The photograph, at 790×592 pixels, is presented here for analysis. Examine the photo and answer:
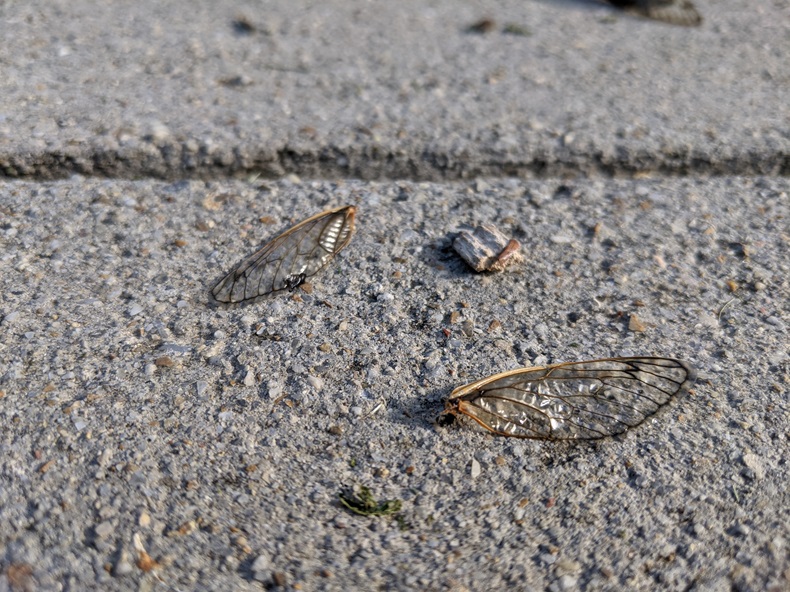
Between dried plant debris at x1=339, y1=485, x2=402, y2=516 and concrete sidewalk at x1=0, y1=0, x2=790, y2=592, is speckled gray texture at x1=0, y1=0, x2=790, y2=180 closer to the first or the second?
concrete sidewalk at x1=0, y1=0, x2=790, y2=592

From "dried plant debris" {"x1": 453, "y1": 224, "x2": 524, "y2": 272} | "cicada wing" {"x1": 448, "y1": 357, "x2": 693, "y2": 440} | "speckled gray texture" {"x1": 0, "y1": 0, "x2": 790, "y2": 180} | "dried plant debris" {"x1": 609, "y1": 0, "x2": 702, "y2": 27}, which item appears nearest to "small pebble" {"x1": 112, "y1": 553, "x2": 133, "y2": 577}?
"cicada wing" {"x1": 448, "y1": 357, "x2": 693, "y2": 440}

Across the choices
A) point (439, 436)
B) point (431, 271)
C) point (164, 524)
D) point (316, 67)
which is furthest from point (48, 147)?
point (439, 436)

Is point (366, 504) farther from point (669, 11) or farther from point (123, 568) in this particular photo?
point (669, 11)

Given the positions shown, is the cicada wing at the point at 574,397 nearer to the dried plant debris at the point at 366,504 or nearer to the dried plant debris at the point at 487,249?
the dried plant debris at the point at 366,504

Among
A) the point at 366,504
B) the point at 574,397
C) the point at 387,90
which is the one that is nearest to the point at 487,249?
the point at 574,397

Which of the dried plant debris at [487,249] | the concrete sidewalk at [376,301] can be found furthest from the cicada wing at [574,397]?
the dried plant debris at [487,249]

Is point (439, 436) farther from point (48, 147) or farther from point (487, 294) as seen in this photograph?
point (48, 147)
